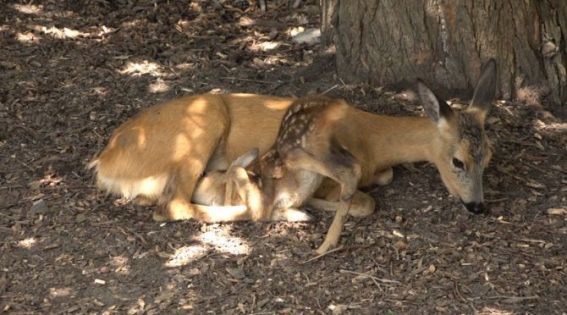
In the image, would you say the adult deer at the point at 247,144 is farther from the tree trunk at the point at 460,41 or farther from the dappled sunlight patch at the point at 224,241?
the tree trunk at the point at 460,41

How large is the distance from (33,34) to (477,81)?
13.0ft

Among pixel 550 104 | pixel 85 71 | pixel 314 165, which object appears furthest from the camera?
pixel 85 71

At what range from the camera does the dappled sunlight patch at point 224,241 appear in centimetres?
588

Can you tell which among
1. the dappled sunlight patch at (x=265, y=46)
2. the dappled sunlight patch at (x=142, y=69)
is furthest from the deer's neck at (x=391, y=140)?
the dappled sunlight patch at (x=142, y=69)

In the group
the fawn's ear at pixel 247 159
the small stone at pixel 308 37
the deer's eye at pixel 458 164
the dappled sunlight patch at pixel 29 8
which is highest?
the dappled sunlight patch at pixel 29 8

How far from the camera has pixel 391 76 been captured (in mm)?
7289

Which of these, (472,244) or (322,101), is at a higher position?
(322,101)

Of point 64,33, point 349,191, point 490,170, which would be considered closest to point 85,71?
point 64,33

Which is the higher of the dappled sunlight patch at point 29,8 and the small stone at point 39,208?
the dappled sunlight patch at point 29,8

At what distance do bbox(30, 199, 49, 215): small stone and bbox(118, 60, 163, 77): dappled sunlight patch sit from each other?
1.85 meters

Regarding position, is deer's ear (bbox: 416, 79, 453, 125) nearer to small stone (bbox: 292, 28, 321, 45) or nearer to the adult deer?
the adult deer

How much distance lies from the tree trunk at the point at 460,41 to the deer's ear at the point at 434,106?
876mm

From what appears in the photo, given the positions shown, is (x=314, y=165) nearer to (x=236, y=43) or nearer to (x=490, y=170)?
(x=490, y=170)

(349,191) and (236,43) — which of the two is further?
(236,43)
